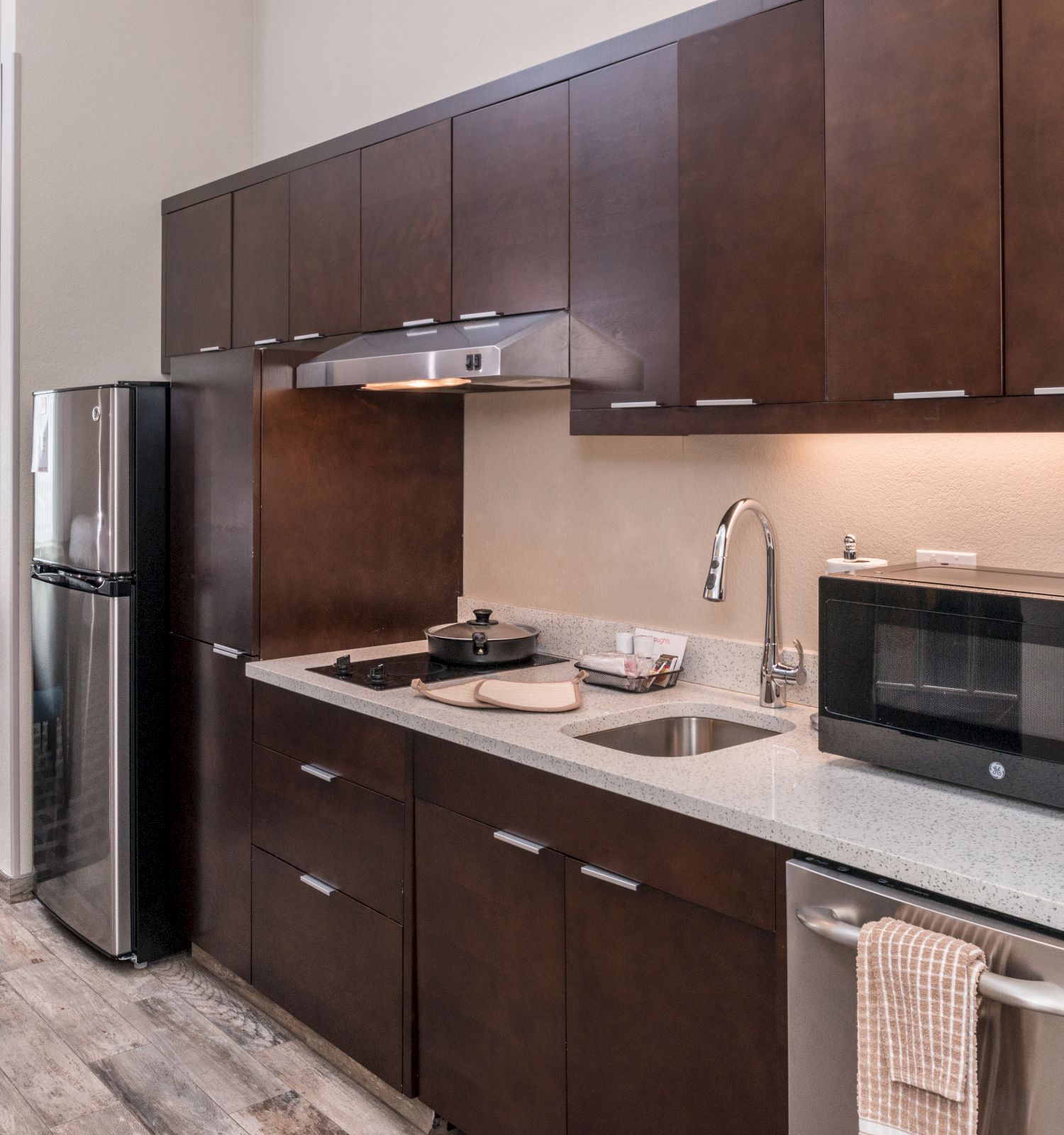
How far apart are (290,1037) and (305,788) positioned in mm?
690

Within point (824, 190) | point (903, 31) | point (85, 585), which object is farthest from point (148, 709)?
point (903, 31)

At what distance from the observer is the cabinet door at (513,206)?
236 cm

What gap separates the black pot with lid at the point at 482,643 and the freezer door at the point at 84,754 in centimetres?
96

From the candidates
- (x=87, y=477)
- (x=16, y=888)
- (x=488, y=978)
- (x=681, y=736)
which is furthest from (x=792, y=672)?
(x=16, y=888)

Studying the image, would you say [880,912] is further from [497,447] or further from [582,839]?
[497,447]

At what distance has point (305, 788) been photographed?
8.59 feet

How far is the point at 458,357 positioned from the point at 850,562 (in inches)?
36.8

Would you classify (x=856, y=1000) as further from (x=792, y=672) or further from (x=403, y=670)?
(x=403, y=670)

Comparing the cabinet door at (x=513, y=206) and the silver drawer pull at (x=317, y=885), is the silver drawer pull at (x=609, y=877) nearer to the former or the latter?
the silver drawer pull at (x=317, y=885)

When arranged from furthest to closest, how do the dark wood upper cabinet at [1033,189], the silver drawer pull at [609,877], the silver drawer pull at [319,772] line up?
the silver drawer pull at [319,772] < the silver drawer pull at [609,877] < the dark wood upper cabinet at [1033,189]

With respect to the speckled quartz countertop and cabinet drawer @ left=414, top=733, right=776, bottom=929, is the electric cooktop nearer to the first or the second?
the speckled quartz countertop

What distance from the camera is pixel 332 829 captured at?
2.54m

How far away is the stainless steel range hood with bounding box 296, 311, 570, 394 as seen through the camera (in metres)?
2.30

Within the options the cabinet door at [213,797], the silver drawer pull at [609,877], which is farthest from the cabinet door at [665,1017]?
the cabinet door at [213,797]
